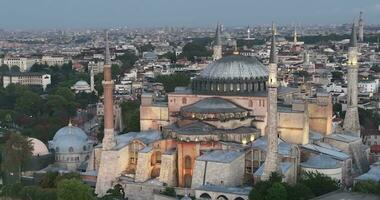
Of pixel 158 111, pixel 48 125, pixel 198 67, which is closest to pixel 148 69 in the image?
pixel 198 67

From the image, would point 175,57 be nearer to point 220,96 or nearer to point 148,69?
point 148,69

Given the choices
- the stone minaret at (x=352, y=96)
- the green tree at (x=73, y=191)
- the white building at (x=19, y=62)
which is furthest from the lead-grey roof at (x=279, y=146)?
the white building at (x=19, y=62)

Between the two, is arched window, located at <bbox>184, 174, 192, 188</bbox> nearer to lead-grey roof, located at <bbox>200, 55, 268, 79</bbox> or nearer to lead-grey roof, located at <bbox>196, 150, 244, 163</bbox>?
lead-grey roof, located at <bbox>196, 150, 244, 163</bbox>

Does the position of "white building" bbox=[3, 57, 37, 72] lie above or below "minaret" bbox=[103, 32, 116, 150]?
below

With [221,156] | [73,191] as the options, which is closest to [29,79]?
[221,156]

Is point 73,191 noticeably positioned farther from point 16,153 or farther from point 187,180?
point 16,153

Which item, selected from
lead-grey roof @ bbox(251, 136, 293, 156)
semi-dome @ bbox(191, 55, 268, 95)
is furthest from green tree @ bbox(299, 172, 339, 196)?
semi-dome @ bbox(191, 55, 268, 95)
